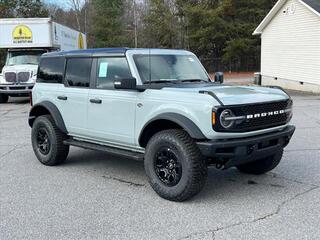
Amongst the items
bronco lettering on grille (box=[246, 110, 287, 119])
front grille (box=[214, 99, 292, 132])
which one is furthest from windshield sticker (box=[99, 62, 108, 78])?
bronco lettering on grille (box=[246, 110, 287, 119])

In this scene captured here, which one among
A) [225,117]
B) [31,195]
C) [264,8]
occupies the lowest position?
[31,195]

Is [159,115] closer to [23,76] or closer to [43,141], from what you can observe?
[43,141]

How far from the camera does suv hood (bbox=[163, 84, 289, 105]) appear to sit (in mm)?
5154

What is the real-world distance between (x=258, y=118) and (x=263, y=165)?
136cm

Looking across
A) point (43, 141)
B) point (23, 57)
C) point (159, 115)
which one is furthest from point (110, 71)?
point (23, 57)

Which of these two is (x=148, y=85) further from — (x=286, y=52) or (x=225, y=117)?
(x=286, y=52)

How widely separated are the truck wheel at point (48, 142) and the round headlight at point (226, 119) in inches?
126

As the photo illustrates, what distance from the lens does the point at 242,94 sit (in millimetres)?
5375

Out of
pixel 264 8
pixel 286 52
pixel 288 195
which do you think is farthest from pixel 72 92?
pixel 264 8

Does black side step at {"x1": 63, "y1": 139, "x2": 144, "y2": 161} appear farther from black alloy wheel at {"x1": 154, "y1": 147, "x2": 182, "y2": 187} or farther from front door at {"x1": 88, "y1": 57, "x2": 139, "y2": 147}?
black alloy wheel at {"x1": 154, "y1": 147, "x2": 182, "y2": 187}

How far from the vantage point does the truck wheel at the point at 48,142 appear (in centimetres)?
725

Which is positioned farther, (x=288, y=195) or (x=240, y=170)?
(x=240, y=170)

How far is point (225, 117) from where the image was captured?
5.04 metres

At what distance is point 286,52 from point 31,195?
69.9 ft
